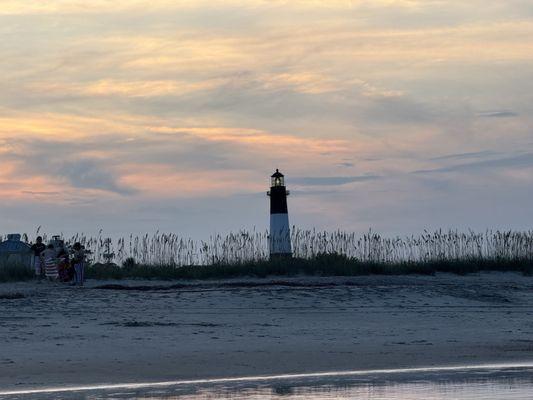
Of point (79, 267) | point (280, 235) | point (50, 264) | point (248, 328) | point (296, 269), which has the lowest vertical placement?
point (248, 328)

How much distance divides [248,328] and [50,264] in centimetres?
859

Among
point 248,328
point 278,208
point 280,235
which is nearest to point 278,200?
point 278,208

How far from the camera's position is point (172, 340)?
16.4 metres

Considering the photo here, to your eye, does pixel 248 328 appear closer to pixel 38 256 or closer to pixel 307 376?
pixel 307 376

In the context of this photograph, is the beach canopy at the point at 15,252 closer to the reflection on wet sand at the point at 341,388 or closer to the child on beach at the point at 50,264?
the child on beach at the point at 50,264

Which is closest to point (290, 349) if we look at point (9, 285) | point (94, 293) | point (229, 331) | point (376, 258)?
point (229, 331)

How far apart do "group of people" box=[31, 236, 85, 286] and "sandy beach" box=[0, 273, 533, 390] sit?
52 centimetres

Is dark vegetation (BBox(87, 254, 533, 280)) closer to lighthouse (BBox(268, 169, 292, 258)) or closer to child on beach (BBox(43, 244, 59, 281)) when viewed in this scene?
child on beach (BBox(43, 244, 59, 281))

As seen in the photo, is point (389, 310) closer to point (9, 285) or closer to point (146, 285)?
point (146, 285)

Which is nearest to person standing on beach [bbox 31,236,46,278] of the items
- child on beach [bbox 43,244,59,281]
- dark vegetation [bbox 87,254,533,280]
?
child on beach [bbox 43,244,59,281]

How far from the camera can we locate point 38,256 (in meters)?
26.3

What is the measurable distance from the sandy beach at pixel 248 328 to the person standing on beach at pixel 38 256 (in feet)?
3.71

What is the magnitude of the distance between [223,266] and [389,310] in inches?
272

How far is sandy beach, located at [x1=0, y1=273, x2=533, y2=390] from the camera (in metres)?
14.5
